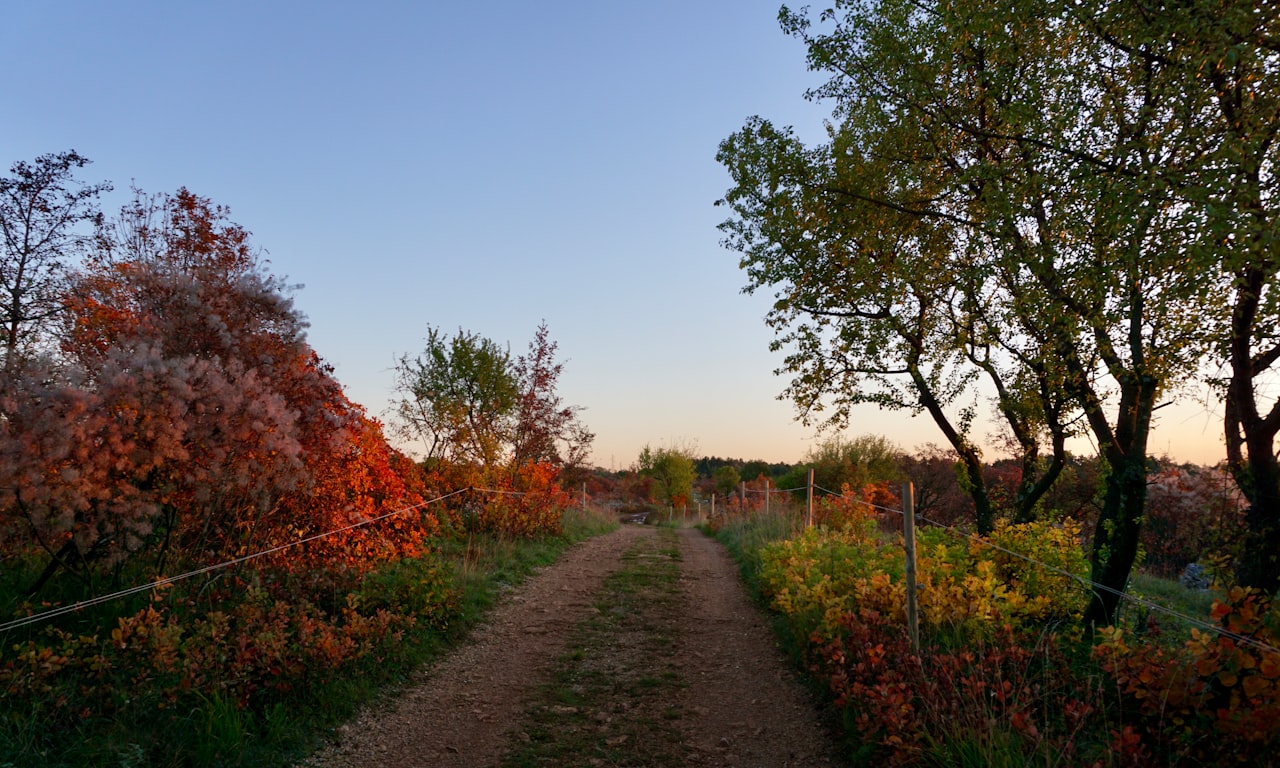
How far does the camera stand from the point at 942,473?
87.2 ft

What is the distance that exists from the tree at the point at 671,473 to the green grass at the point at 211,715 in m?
35.7

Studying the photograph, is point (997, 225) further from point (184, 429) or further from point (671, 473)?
point (671, 473)

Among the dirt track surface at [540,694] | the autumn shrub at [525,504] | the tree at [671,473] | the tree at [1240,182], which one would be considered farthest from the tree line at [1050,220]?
the tree at [671,473]

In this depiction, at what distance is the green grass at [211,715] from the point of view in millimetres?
3881

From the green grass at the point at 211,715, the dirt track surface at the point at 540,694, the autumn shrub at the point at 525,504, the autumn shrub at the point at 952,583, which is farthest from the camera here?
the autumn shrub at the point at 525,504

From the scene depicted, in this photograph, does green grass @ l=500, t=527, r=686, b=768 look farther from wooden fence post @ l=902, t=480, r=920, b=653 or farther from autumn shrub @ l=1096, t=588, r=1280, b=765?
autumn shrub @ l=1096, t=588, r=1280, b=765

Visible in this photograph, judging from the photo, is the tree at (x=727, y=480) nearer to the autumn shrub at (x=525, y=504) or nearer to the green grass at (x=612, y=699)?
the autumn shrub at (x=525, y=504)

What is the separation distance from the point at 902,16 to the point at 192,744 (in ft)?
32.9

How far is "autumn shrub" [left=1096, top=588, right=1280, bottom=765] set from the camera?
3102mm

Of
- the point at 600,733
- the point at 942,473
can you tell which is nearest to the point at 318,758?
the point at 600,733

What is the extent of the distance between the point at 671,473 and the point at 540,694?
37471mm

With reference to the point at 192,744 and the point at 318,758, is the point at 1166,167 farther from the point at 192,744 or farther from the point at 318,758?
the point at 192,744

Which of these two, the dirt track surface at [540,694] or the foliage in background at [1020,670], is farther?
the dirt track surface at [540,694]

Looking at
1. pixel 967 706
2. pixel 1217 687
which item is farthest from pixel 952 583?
pixel 967 706
